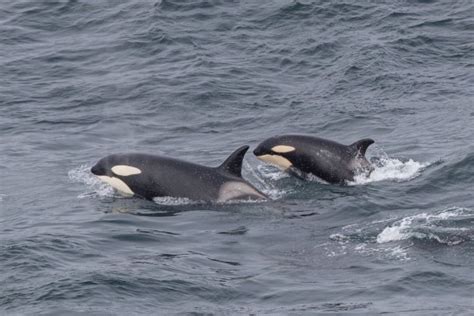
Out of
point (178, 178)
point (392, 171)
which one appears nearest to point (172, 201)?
point (178, 178)

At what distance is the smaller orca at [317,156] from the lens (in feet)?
72.7

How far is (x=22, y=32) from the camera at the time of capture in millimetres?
34875

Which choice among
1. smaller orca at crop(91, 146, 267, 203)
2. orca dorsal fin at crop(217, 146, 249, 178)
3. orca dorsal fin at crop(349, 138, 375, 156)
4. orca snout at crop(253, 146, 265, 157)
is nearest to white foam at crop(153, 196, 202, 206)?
smaller orca at crop(91, 146, 267, 203)

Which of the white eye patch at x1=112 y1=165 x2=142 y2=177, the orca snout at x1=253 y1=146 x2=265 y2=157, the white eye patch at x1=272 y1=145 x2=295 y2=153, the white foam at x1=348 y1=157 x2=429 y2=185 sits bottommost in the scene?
the white foam at x1=348 y1=157 x2=429 y2=185

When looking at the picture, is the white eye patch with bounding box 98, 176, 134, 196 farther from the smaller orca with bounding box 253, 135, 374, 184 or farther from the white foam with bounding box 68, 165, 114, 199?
the smaller orca with bounding box 253, 135, 374, 184

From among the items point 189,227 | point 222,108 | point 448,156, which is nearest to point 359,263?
point 189,227

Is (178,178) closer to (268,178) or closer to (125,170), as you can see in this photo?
(125,170)

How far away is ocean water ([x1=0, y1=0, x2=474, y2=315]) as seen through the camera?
16125 millimetres

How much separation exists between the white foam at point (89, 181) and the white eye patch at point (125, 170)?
0.52 meters

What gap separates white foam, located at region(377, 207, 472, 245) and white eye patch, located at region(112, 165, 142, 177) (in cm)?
499

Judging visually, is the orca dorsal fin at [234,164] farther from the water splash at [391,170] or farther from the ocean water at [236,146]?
the water splash at [391,170]

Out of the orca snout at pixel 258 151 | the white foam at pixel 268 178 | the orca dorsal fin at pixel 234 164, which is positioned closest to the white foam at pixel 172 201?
the orca dorsal fin at pixel 234 164

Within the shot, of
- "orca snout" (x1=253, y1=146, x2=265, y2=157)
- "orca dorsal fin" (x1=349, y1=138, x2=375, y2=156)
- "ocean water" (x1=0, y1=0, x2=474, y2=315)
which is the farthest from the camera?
"orca snout" (x1=253, y1=146, x2=265, y2=157)

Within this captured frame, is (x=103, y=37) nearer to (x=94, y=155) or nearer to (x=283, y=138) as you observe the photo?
(x=94, y=155)
